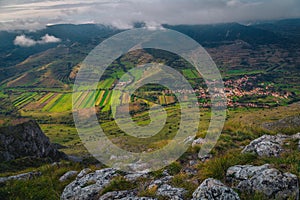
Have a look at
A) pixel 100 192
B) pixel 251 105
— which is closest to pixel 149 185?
pixel 100 192

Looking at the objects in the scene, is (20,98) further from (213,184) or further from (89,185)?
(213,184)

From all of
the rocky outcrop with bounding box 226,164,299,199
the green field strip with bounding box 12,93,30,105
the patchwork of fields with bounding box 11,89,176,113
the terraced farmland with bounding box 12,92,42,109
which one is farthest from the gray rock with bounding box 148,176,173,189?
the green field strip with bounding box 12,93,30,105

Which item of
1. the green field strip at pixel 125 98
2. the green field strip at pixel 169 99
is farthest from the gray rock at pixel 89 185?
the green field strip at pixel 169 99

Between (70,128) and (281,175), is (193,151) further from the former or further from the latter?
(70,128)

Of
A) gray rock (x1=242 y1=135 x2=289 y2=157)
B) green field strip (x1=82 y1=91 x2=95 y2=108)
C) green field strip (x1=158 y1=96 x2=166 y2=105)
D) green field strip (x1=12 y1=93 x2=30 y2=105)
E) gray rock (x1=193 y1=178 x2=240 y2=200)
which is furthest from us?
green field strip (x1=12 y1=93 x2=30 y2=105)

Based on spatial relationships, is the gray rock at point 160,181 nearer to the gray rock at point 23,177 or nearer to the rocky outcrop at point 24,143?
the gray rock at point 23,177

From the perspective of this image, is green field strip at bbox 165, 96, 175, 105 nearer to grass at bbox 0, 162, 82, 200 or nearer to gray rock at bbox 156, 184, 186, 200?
grass at bbox 0, 162, 82, 200

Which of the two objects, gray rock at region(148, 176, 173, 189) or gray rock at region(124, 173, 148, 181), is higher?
gray rock at region(148, 176, 173, 189)
